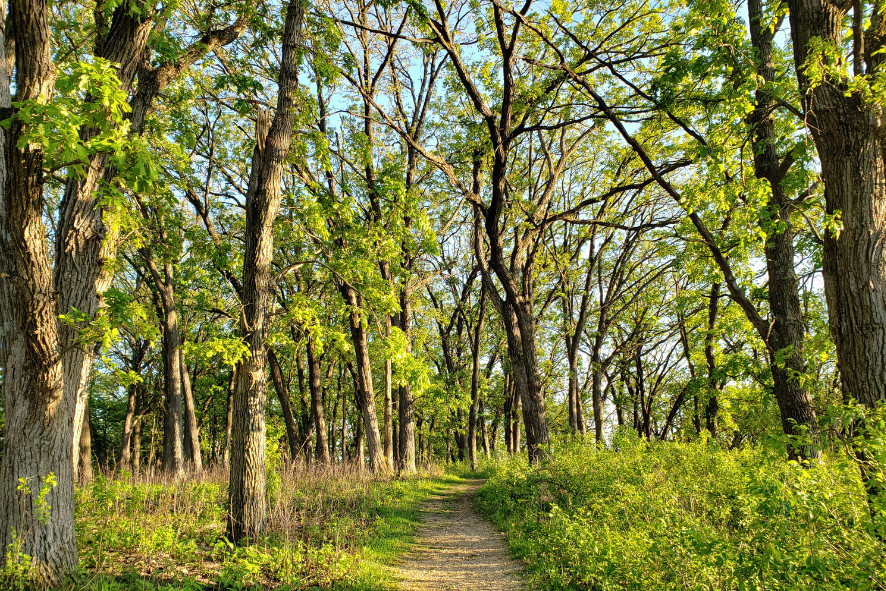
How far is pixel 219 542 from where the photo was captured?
16.8ft

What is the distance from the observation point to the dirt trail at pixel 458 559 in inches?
233

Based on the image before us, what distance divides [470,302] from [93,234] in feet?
69.7

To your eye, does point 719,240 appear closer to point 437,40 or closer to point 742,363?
point 742,363

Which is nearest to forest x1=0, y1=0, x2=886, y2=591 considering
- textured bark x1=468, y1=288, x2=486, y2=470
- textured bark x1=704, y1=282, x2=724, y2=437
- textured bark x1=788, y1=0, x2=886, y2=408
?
textured bark x1=788, y1=0, x2=886, y2=408

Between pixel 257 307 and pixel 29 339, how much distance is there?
259cm

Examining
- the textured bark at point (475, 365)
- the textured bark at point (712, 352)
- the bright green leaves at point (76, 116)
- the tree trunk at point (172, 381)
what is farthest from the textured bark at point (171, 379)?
the textured bark at point (712, 352)

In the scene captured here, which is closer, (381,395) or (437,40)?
(437,40)

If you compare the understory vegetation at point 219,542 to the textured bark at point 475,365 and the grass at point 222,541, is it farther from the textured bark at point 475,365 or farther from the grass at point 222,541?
the textured bark at point 475,365

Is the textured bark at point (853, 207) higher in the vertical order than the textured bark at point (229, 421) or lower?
higher

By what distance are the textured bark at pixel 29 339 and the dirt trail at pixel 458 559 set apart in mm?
3916

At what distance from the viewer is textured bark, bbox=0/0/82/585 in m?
4.55

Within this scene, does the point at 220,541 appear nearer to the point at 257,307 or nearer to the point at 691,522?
the point at 257,307

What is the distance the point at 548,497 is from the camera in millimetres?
8594

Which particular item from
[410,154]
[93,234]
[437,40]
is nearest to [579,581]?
[93,234]
